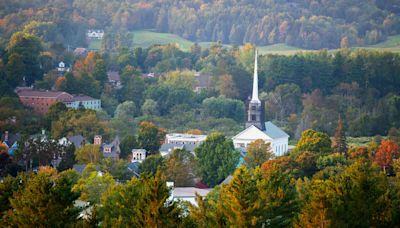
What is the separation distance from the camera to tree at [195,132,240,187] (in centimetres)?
6962

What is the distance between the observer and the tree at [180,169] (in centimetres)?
6694

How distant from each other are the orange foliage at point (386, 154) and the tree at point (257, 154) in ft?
17.5

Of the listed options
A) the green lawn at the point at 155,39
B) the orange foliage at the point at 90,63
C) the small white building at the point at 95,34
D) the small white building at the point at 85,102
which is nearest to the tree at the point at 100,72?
the orange foliage at the point at 90,63

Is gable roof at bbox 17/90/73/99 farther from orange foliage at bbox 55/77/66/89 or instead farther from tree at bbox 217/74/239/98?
tree at bbox 217/74/239/98

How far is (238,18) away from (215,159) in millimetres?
109160

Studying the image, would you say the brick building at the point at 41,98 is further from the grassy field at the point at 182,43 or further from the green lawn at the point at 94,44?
the grassy field at the point at 182,43

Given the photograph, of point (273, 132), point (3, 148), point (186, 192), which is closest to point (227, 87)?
point (273, 132)

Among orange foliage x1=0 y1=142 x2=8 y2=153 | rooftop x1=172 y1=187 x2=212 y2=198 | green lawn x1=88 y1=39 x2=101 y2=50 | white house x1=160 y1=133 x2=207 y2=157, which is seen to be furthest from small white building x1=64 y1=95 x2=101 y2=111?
green lawn x1=88 y1=39 x2=101 y2=50

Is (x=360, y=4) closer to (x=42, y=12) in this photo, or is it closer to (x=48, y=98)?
(x=42, y=12)

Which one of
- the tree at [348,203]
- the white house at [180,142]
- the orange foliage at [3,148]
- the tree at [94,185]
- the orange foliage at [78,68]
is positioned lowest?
the white house at [180,142]

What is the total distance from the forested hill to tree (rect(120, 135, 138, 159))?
66.6 metres

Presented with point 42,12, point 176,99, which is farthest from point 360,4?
point 176,99

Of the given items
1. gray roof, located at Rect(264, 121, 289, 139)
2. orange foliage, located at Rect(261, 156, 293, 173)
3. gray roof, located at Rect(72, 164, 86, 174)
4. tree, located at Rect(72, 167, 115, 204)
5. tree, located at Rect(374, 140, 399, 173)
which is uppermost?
tree, located at Rect(72, 167, 115, 204)

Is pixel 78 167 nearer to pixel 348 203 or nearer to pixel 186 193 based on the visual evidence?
pixel 186 193
